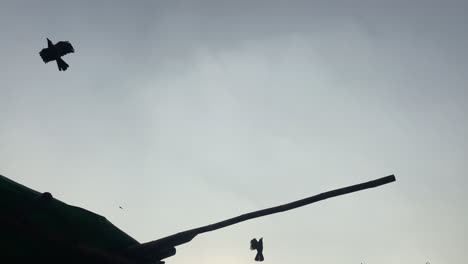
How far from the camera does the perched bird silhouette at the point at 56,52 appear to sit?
22.3ft

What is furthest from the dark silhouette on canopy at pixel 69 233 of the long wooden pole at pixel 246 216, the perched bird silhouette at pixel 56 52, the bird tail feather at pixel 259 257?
the perched bird silhouette at pixel 56 52

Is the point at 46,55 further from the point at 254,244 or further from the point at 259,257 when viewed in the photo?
the point at 259,257

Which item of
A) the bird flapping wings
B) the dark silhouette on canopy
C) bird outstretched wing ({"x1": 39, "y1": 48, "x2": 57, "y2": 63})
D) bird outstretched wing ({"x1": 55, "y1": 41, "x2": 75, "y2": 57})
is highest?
bird outstretched wing ({"x1": 55, "y1": 41, "x2": 75, "y2": 57})

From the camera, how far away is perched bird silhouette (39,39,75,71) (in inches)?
268

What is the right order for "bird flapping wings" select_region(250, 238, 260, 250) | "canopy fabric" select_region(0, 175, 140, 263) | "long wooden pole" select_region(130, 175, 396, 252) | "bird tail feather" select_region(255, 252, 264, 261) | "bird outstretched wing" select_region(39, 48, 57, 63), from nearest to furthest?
"canopy fabric" select_region(0, 175, 140, 263) → "long wooden pole" select_region(130, 175, 396, 252) → "bird tail feather" select_region(255, 252, 264, 261) → "bird flapping wings" select_region(250, 238, 260, 250) → "bird outstretched wing" select_region(39, 48, 57, 63)

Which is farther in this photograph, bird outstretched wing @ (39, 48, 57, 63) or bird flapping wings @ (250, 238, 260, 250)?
bird outstretched wing @ (39, 48, 57, 63)

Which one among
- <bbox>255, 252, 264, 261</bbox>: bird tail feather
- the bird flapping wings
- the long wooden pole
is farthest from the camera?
the bird flapping wings

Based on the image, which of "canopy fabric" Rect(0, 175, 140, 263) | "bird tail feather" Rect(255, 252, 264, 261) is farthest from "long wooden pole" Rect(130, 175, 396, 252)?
"bird tail feather" Rect(255, 252, 264, 261)

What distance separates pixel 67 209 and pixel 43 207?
29 centimetres

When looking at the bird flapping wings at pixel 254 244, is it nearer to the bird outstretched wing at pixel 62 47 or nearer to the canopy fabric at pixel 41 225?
the canopy fabric at pixel 41 225

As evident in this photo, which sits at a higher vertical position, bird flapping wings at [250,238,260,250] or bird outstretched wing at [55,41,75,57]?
bird outstretched wing at [55,41,75,57]

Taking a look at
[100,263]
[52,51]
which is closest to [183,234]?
[100,263]

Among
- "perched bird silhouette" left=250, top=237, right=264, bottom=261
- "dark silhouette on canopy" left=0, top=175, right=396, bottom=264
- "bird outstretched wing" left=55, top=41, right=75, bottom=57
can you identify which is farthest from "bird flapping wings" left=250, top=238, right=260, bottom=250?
"bird outstretched wing" left=55, top=41, right=75, bottom=57

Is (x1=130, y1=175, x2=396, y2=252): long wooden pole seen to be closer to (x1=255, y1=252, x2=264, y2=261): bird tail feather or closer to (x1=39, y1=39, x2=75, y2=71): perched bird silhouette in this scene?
(x1=255, y1=252, x2=264, y2=261): bird tail feather
